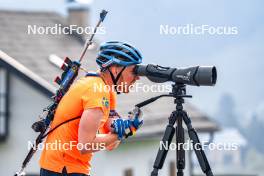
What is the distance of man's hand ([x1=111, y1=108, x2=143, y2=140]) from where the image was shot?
5.00m

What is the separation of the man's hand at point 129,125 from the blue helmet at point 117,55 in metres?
0.35

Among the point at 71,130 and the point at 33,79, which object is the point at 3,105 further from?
the point at 71,130

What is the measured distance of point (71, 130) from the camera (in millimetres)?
5062

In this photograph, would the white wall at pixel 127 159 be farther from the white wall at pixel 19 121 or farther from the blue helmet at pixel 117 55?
the blue helmet at pixel 117 55

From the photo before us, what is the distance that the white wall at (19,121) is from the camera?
18672mm

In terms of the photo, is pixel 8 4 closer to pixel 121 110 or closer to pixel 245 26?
pixel 121 110

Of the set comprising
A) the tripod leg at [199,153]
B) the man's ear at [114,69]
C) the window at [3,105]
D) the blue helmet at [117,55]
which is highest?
the window at [3,105]

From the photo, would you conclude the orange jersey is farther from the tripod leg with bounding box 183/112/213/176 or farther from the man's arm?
the tripod leg with bounding box 183/112/213/176

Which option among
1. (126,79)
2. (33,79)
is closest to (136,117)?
(126,79)

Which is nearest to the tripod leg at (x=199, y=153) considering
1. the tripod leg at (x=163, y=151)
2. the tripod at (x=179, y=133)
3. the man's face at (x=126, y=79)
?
the tripod at (x=179, y=133)

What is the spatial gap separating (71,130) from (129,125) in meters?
0.39

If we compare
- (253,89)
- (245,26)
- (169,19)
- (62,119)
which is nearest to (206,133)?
(62,119)

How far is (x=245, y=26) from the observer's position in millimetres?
117250

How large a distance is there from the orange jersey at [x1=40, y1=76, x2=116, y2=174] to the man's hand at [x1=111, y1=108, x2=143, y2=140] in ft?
0.38
